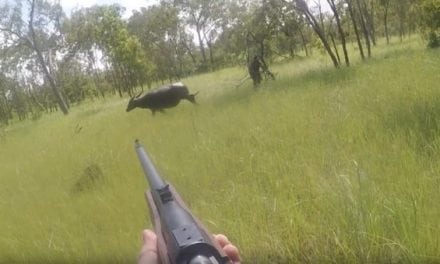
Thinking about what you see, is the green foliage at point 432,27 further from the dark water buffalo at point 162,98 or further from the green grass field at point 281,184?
the dark water buffalo at point 162,98

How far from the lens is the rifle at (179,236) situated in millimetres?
945

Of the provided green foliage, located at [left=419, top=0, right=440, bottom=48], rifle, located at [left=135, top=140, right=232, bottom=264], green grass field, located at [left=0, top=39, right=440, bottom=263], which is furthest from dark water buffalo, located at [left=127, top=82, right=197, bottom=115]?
rifle, located at [left=135, top=140, right=232, bottom=264]

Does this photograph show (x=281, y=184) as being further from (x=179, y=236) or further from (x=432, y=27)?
(x=432, y=27)

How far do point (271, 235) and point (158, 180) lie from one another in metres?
0.99

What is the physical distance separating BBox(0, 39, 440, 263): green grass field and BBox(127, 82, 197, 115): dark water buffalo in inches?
128

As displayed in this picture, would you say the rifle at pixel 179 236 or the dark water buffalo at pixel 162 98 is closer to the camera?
the rifle at pixel 179 236

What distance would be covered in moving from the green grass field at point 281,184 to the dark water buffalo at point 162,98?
10.7ft

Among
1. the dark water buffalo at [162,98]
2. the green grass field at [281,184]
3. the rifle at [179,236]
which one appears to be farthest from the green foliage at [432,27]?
the rifle at [179,236]

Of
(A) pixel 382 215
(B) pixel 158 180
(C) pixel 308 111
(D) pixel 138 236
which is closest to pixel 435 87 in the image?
(C) pixel 308 111

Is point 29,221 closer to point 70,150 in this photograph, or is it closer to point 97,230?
point 97,230

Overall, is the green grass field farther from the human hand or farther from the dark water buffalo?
the dark water buffalo

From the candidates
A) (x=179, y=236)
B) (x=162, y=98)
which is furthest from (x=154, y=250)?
(x=162, y=98)

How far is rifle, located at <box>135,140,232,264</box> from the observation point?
95 cm

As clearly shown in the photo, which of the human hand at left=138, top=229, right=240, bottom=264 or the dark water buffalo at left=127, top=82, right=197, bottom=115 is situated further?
the dark water buffalo at left=127, top=82, right=197, bottom=115
